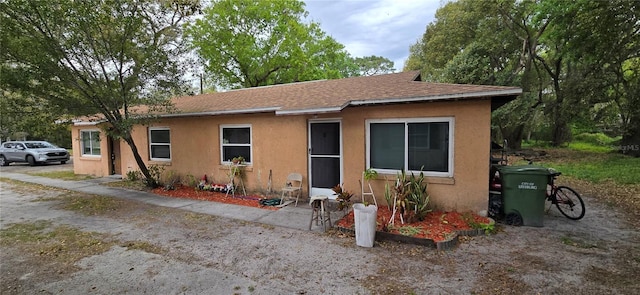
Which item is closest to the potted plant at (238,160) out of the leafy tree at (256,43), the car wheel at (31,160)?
the leafy tree at (256,43)

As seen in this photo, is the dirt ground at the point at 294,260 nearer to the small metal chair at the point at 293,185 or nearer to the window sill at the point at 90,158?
the small metal chair at the point at 293,185

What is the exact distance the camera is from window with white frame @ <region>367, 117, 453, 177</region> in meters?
5.75

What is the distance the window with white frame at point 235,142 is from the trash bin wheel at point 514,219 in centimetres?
651

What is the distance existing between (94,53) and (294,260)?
7850 millimetres

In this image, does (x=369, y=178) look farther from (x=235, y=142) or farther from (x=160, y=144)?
(x=160, y=144)

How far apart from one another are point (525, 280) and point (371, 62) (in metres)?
44.4

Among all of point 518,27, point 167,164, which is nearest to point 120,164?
point 167,164

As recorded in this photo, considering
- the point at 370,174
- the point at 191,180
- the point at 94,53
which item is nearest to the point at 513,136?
the point at 370,174

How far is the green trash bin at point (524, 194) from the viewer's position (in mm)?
5008

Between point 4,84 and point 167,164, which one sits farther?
point 167,164

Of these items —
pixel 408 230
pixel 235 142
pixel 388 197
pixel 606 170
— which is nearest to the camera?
pixel 408 230

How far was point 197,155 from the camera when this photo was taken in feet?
30.2

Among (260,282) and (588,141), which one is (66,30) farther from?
(588,141)

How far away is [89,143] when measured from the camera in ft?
41.9
